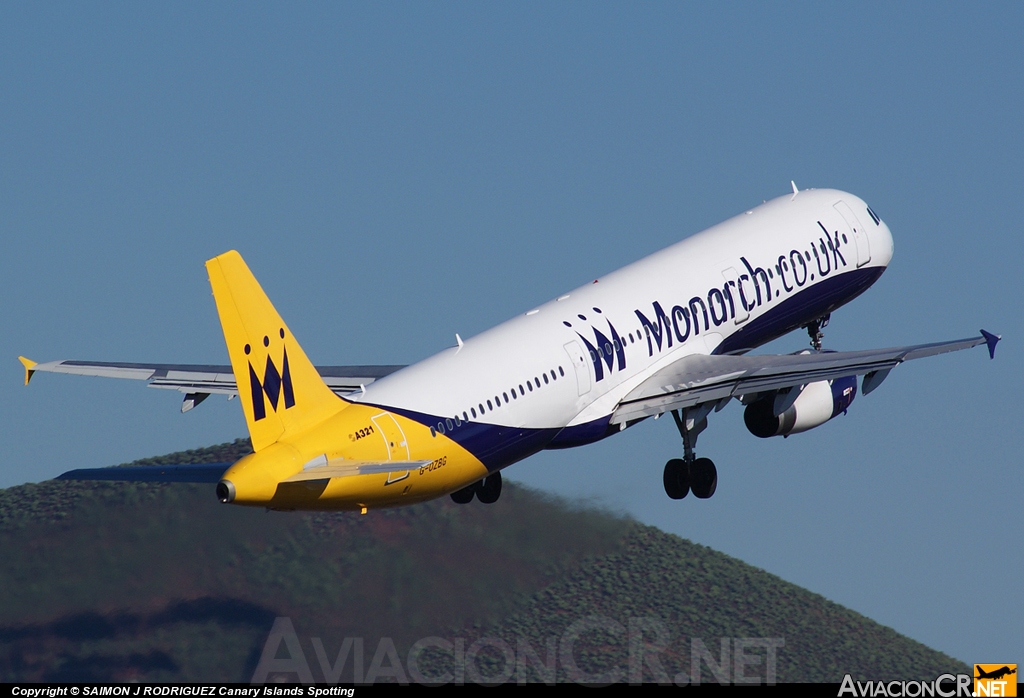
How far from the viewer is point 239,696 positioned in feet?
147

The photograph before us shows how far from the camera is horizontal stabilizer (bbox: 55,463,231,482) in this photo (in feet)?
135

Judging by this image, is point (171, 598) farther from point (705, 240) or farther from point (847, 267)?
point (847, 267)

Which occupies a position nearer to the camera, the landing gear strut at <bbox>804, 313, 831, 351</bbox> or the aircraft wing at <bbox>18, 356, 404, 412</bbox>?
the aircraft wing at <bbox>18, 356, 404, 412</bbox>

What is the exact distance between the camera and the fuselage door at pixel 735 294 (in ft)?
174

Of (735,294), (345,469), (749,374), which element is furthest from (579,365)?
(345,469)

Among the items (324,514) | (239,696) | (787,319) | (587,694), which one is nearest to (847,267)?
(787,319)

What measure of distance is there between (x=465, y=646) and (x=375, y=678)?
16.6ft

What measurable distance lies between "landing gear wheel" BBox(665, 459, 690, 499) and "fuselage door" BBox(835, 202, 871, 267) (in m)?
10.5

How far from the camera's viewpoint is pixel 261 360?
40.2 meters

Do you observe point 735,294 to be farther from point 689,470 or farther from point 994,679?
point 994,679

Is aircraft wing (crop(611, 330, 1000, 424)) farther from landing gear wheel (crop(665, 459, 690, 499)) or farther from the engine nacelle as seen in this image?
landing gear wheel (crop(665, 459, 690, 499))

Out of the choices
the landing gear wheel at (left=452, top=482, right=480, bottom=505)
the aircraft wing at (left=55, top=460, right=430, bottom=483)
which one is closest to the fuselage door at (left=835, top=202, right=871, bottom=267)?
the landing gear wheel at (left=452, top=482, right=480, bottom=505)

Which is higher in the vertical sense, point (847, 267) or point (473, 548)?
point (847, 267)

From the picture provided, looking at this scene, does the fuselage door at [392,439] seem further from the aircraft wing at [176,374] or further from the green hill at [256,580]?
the aircraft wing at [176,374]
